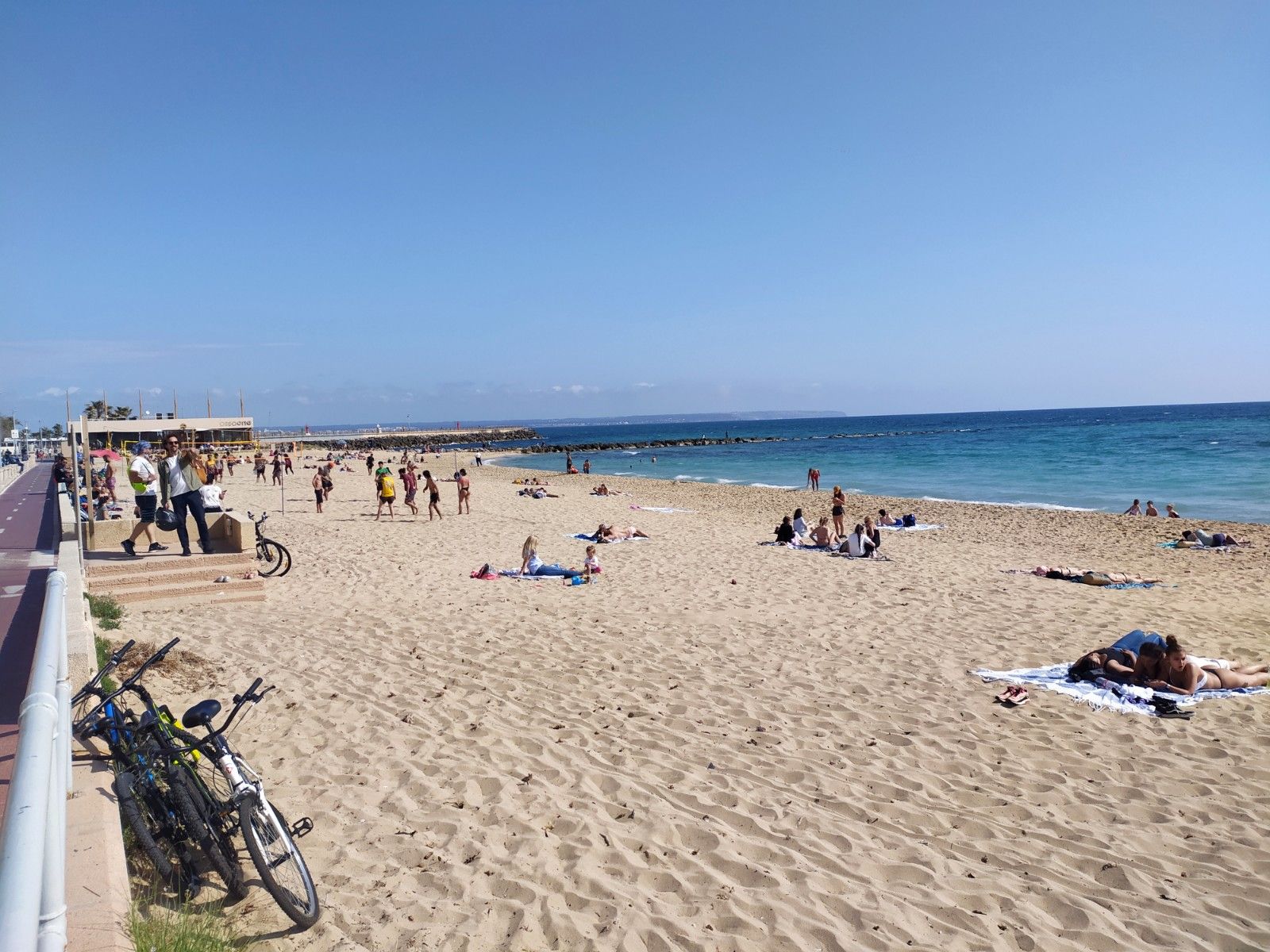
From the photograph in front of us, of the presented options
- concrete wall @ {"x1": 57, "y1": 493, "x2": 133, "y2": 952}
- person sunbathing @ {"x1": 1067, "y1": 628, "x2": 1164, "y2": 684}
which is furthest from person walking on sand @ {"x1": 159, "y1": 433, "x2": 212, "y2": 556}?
person sunbathing @ {"x1": 1067, "y1": 628, "x2": 1164, "y2": 684}

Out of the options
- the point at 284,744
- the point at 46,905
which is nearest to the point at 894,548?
the point at 284,744

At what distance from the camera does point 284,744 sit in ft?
18.8

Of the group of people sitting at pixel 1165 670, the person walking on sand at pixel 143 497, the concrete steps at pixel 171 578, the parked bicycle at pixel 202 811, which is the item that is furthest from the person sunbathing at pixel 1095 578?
the person walking on sand at pixel 143 497

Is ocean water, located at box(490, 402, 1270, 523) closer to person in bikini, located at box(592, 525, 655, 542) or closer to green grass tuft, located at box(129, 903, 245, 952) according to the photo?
person in bikini, located at box(592, 525, 655, 542)

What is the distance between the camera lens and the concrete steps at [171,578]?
952 cm

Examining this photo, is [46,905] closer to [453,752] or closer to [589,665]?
[453,752]

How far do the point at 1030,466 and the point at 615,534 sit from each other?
36620mm

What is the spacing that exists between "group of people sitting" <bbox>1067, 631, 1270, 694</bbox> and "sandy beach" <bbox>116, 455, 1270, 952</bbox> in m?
0.29

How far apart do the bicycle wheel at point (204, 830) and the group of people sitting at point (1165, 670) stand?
6.83 m

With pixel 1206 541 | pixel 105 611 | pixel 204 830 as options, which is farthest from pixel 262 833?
pixel 1206 541

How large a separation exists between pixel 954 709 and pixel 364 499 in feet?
77.4

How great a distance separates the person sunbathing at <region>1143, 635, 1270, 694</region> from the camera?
23.0 feet

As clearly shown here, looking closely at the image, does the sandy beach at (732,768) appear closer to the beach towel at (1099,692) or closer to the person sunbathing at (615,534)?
the beach towel at (1099,692)

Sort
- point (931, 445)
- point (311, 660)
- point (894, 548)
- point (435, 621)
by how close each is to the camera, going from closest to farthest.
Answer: point (311, 660)
point (435, 621)
point (894, 548)
point (931, 445)
